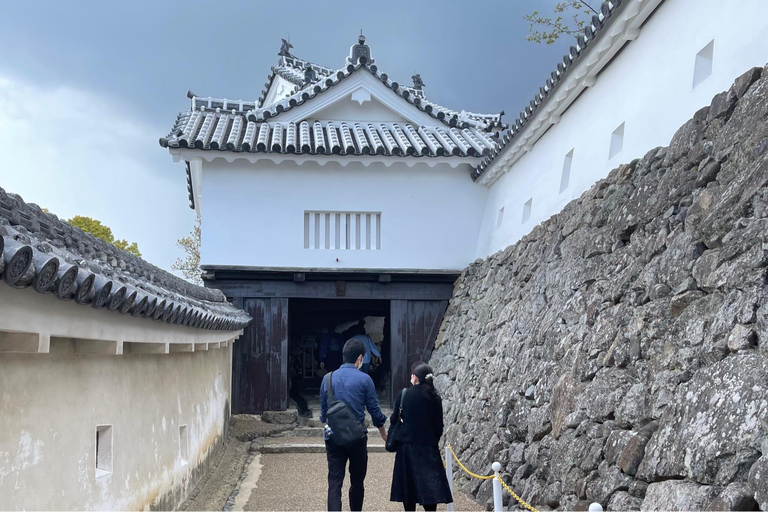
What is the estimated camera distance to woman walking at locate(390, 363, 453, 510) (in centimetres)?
552

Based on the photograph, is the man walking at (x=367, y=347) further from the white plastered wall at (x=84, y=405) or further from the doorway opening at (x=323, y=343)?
the white plastered wall at (x=84, y=405)

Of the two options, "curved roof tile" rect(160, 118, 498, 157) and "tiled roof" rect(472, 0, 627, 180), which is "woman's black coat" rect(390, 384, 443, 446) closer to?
"tiled roof" rect(472, 0, 627, 180)

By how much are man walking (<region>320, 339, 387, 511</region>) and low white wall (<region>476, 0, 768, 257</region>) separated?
12.2 feet

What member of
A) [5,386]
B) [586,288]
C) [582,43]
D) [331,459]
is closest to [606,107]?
[582,43]

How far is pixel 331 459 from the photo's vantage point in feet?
17.9

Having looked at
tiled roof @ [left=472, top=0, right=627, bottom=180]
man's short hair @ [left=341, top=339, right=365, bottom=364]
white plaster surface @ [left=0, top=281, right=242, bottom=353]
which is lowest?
man's short hair @ [left=341, top=339, right=365, bottom=364]

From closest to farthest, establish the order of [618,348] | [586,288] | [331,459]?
[618,348] < [331,459] < [586,288]

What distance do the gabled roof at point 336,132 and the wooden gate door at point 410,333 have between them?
314cm

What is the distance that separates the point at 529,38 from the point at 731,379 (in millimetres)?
8677

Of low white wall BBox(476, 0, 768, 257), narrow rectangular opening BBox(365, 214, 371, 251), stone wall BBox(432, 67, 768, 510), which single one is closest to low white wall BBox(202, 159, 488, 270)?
narrow rectangular opening BBox(365, 214, 371, 251)

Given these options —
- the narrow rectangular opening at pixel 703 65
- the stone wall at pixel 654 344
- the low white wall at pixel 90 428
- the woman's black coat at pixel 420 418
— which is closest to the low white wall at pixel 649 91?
the narrow rectangular opening at pixel 703 65

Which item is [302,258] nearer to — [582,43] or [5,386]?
[582,43]

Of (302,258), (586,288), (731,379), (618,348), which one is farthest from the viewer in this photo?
(302,258)

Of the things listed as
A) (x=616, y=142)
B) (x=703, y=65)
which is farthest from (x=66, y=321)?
(x=616, y=142)
